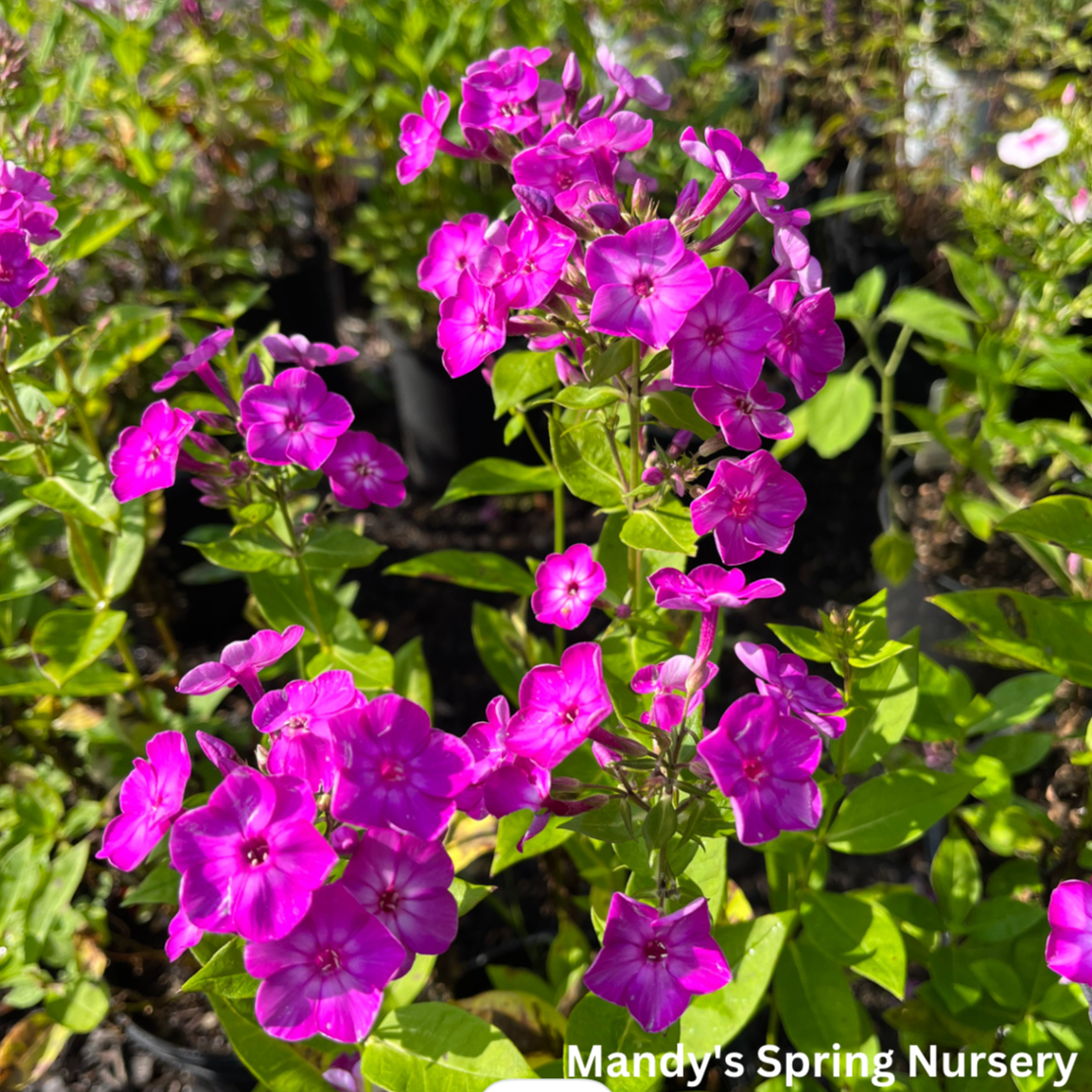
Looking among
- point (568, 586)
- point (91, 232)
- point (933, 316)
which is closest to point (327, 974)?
point (568, 586)

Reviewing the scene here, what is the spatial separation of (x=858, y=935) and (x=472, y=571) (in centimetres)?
66

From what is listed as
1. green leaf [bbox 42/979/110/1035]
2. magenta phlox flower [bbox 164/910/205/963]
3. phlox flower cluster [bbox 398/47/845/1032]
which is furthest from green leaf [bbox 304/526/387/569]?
green leaf [bbox 42/979/110/1035]

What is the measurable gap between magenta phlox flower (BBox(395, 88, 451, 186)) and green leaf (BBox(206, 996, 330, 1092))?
95cm

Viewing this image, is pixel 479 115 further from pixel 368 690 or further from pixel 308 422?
pixel 368 690

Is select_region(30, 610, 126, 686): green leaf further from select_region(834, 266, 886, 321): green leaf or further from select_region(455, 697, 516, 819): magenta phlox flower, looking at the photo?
select_region(834, 266, 886, 321): green leaf

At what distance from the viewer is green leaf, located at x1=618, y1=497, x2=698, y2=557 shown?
0.97 m

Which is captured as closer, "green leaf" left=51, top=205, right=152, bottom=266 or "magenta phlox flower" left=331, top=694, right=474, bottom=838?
"magenta phlox flower" left=331, top=694, right=474, bottom=838

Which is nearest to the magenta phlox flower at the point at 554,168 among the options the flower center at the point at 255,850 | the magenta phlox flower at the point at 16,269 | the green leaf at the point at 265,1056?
the magenta phlox flower at the point at 16,269

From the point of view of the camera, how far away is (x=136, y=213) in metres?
1.50

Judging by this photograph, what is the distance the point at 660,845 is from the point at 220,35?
2.48 m

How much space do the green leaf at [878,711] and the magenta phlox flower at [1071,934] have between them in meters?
0.28

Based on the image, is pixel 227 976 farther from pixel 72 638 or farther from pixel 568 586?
pixel 72 638

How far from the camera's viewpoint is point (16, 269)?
3.42ft

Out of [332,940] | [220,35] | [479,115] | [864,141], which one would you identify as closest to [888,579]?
[479,115]
